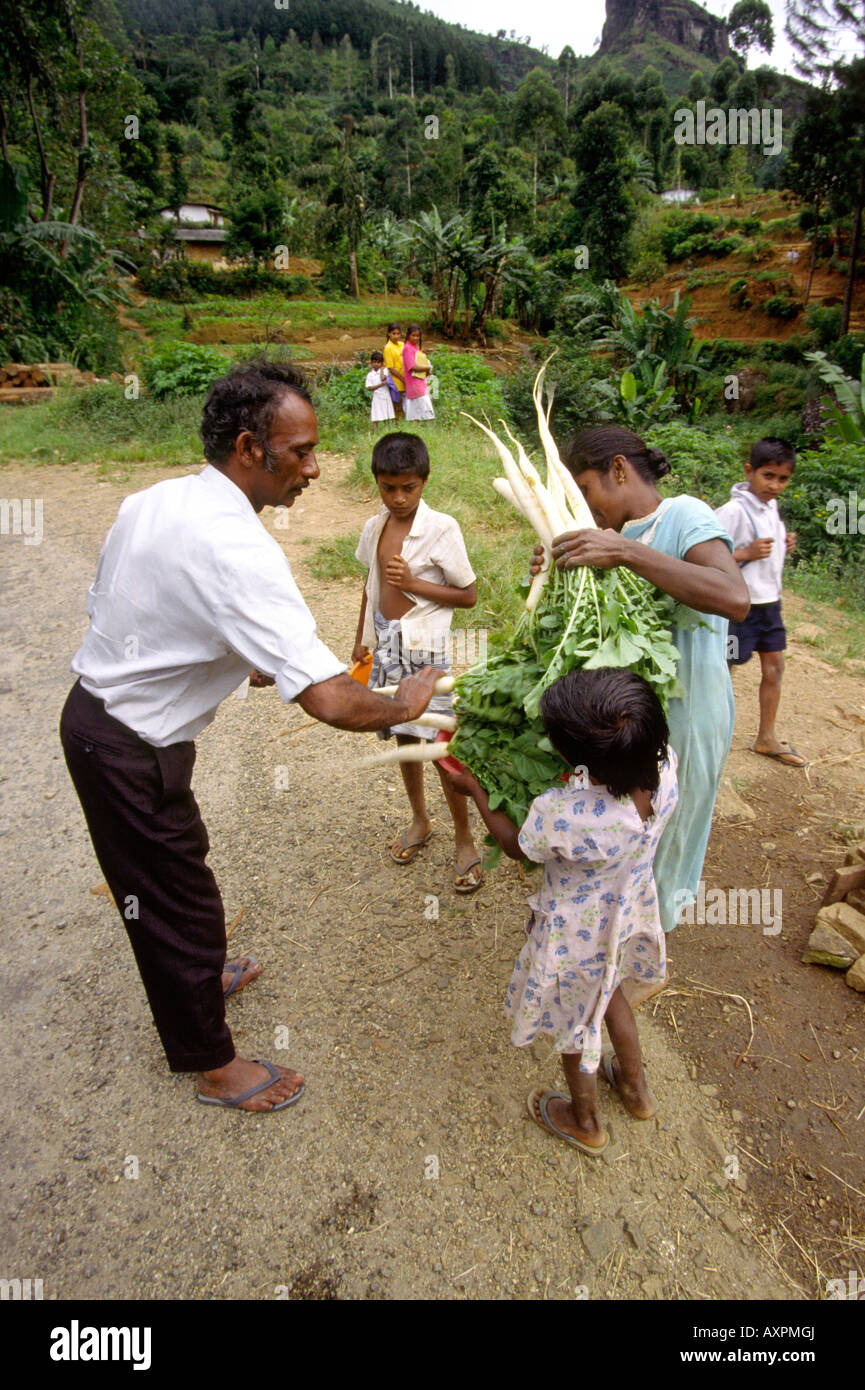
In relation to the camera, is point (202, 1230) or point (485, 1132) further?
point (485, 1132)

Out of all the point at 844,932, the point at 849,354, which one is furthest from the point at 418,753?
the point at 849,354

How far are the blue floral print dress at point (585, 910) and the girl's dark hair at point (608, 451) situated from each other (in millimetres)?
796

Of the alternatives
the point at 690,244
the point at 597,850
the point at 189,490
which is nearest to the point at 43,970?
→ the point at 189,490

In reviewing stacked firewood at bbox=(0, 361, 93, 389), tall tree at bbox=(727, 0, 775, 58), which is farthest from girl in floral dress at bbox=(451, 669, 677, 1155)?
tall tree at bbox=(727, 0, 775, 58)

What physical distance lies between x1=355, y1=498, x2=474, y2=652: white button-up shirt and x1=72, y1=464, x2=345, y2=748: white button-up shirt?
107 centimetres

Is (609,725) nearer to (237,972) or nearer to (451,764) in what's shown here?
(451,764)

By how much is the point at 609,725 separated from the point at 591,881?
1.47 feet

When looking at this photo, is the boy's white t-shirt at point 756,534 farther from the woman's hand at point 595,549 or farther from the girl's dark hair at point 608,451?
the woman's hand at point 595,549

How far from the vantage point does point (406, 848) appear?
3322mm

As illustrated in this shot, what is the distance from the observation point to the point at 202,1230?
1986mm

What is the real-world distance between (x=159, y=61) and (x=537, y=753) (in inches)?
3132

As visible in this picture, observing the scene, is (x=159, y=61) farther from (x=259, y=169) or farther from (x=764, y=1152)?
(x=764, y=1152)

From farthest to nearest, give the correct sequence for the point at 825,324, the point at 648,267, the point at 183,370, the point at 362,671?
the point at 648,267 → the point at 825,324 → the point at 183,370 → the point at 362,671

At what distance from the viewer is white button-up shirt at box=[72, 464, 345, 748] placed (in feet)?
5.48
